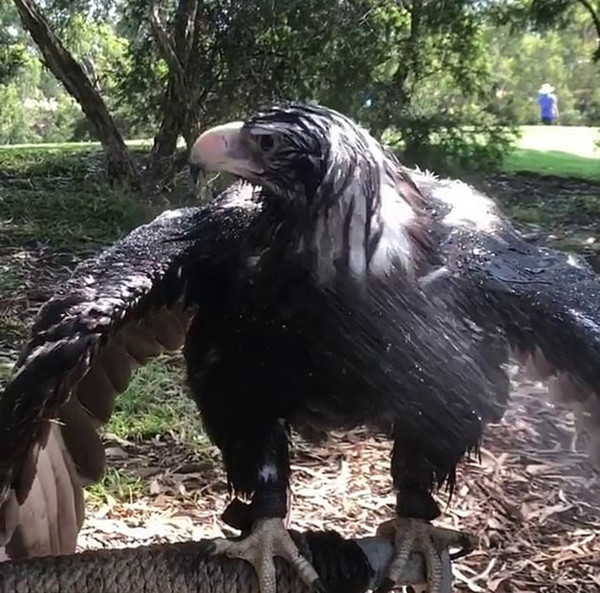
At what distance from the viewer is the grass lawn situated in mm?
8086

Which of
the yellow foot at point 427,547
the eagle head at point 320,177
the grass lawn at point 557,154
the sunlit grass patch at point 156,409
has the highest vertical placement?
the eagle head at point 320,177

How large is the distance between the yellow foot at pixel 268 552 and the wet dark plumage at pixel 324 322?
9 centimetres

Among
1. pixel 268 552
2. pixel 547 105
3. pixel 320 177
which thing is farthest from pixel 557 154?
pixel 268 552

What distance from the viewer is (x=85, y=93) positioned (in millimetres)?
6012

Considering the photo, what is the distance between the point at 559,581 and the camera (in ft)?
8.33

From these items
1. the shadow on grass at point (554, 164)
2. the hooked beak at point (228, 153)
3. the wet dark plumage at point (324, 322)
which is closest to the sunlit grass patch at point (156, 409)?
the wet dark plumage at point (324, 322)

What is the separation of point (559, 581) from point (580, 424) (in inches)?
29.2

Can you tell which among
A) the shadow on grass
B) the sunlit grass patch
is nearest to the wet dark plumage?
the sunlit grass patch

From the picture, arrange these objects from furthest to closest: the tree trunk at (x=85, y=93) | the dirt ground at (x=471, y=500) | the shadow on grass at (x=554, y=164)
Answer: the shadow on grass at (x=554, y=164) → the tree trunk at (x=85, y=93) → the dirt ground at (x=471, y=500)

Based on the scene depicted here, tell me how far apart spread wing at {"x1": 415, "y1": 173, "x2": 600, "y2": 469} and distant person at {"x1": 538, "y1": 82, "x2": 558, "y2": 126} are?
11.5 m

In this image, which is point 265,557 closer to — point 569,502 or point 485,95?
point 569,502

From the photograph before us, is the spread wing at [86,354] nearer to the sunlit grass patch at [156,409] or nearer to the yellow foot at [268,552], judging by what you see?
the yellow foot at [268,552]

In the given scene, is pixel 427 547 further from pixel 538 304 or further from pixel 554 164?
pixel 554 164

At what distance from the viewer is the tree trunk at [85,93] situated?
233 inches
